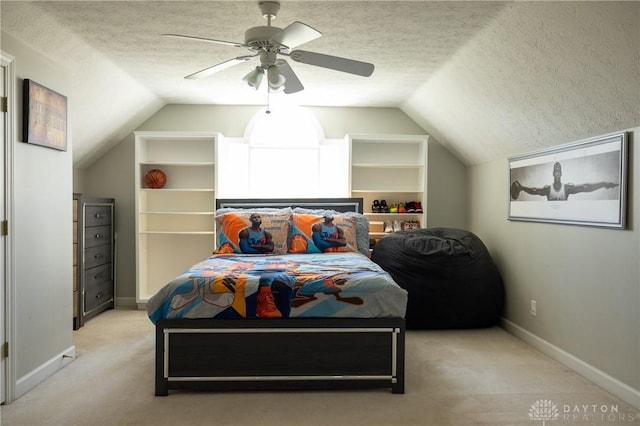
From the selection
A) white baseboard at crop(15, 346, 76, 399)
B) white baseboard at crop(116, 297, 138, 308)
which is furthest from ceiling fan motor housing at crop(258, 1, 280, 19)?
white baseboard at crop(116, 297, 138, 308)

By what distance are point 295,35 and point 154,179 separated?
3140 mm

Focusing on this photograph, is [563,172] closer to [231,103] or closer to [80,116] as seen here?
[231,103]

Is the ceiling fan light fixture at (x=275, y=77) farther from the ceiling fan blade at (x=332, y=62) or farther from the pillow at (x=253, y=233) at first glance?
the pillow at (x=253, y=233)

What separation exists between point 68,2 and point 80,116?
1.66m

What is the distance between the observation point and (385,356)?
2.70 metres

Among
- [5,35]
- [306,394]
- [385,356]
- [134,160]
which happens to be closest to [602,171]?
[385,356]

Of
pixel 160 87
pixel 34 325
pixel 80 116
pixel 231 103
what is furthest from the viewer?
pixel 231 103

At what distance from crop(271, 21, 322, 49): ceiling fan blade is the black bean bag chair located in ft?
7.59

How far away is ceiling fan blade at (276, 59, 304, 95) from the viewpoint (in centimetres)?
288

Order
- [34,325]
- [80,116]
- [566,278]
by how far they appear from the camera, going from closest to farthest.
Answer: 1. [34,325]
2. [566,278]
3. [80,116]

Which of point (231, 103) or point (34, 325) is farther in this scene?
point (231, 103)

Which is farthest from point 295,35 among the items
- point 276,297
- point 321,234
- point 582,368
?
point 582,368

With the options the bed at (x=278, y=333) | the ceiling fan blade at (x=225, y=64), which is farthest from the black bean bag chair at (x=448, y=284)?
the ceiling fan blade at (x=225, y=64)

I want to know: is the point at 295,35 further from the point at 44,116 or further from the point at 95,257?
the point at 95,257
